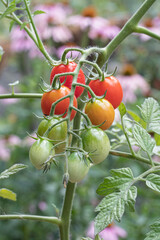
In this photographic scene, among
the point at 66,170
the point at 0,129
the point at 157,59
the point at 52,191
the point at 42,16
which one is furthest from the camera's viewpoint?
the point at 157,59

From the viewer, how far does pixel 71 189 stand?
45 centimetres

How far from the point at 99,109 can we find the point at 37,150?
0.26ft

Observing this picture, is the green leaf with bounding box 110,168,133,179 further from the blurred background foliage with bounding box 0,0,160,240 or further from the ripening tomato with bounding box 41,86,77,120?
the blurred background foliage with bounding box 0,0,160,240

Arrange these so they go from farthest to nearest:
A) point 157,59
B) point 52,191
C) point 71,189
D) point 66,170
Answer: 1. point 157,59
2. point 52,191
3. point 71,189
4. point 66,170

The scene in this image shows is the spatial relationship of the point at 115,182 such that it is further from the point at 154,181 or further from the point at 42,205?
the point at 42,205

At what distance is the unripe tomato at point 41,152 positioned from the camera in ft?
1.14

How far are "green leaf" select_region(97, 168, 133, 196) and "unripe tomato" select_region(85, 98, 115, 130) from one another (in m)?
0.06

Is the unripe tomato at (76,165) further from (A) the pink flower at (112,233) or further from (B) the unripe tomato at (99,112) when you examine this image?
(A) the pink flower at (112,233)

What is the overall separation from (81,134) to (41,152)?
0.05 meters

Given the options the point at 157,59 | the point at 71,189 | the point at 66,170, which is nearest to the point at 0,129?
the point at 157,59

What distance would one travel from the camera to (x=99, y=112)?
1.26 ft

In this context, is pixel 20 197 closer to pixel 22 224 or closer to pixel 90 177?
pixel 22 224

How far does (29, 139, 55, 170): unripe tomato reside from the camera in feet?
1.14

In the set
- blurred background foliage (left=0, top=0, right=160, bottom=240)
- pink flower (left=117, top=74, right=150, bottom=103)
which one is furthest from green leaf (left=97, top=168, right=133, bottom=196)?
pink flower (left=117, top=74, right=150, bottom=103)
